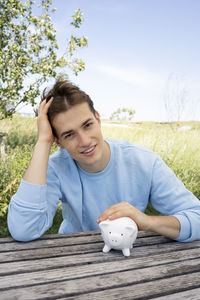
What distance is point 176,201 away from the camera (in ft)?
5.74

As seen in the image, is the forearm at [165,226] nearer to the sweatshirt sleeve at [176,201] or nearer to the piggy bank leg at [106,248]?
the sweatshirt sleeve at [176,201]

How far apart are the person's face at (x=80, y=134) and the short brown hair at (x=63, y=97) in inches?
1.2

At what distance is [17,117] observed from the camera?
8.95 metres

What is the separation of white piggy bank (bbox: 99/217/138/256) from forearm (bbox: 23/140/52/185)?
0.48 m

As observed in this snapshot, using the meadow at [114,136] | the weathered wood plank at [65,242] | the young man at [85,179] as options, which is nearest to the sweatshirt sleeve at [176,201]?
the young man at [85,179]

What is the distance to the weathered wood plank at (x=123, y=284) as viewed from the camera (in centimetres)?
106

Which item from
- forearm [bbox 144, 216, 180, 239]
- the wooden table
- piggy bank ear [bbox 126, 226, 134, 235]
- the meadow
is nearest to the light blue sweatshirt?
forearm [bbox 144, 216, 180, 239]

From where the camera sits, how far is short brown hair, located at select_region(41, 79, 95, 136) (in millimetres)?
1711

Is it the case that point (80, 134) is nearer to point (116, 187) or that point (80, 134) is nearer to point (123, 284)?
point (116, 187)

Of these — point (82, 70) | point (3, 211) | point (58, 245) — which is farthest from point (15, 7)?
point (58, 245)

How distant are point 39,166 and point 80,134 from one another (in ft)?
0.98

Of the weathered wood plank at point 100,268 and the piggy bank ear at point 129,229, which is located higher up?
the piggy bank ear at point 129,229

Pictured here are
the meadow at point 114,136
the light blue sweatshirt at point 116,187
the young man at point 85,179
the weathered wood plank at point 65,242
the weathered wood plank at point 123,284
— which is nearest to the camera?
the weathered wood plank at point 123,284

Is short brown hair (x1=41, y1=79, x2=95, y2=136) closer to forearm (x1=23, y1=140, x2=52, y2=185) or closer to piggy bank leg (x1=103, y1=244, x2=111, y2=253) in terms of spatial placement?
forearm (x1=23, y1=140, x2=52, y2=185)
